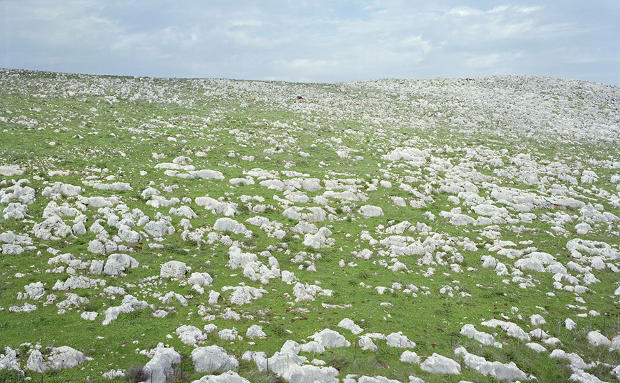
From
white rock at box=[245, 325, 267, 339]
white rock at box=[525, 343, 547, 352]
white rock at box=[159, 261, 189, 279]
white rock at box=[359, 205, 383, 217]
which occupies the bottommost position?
white rock at box=[525, 343, 547, 352]

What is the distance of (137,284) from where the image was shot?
695 inches

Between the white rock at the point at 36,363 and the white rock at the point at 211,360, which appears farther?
the white rock at the point at 211,360

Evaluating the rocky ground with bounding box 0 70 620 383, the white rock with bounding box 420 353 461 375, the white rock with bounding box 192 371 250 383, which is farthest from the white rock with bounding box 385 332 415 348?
the white rock with bounding box 192 371 250 383

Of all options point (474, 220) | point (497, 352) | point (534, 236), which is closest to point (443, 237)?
point (474, 220)

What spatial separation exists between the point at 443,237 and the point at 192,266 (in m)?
16.7

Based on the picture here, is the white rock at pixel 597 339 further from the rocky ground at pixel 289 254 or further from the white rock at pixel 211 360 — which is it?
the white rock at pixel 211 360

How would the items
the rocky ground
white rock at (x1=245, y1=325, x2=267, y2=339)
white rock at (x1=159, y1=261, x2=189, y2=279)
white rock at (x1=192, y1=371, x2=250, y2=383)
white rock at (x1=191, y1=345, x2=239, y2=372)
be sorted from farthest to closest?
white rock at (x1=159, y1=261, x2=189, y2=279), white rock at (x1=245, y1=325, x2=267, y2=339), the rocky ground, white rock at (x1=191, y1=345, x2=239, y2=372), white rock at (x1=192, y1=371, x2=250, y2=383)

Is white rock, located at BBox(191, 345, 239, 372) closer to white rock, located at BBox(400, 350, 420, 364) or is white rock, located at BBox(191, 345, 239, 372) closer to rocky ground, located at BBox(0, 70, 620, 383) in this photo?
rocky ground, located at BBox(0, 70, 620, 383)

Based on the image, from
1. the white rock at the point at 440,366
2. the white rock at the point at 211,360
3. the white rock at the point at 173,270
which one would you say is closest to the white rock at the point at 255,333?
the white rock at the point at 211,360

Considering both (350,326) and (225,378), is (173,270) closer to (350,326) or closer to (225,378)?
(225,378)

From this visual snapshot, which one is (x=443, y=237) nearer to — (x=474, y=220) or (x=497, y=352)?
(x=474, y=220)

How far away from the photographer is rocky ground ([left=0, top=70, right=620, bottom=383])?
14.1 metres

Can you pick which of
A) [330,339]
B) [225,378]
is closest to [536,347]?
[330,339]

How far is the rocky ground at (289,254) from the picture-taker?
14102 mm
